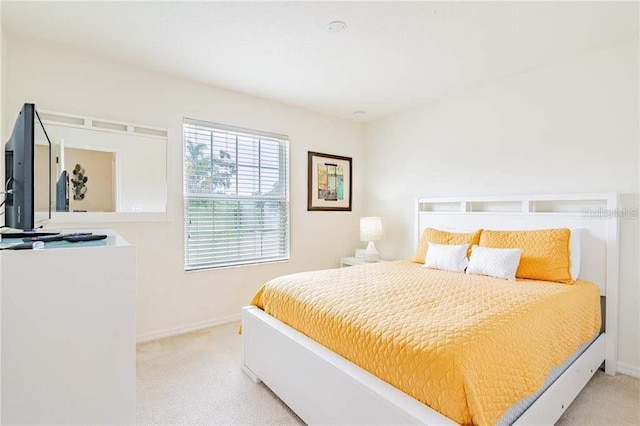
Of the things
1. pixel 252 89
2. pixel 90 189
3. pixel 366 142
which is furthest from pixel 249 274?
pixel 366 142

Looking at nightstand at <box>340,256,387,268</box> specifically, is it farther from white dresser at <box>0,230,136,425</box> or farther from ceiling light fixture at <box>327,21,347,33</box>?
white dresser at <box>0,230,136,425</box>

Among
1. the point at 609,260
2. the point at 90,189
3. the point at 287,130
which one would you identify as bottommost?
the point at 609,260

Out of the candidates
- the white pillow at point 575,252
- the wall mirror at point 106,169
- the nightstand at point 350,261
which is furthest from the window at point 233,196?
the white pillow at point 575,252

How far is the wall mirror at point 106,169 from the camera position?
97.9 inches

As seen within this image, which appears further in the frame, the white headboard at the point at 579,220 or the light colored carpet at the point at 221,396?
the white headboard at the point at 579,220

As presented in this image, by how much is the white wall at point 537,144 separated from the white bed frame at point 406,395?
4.6 inches

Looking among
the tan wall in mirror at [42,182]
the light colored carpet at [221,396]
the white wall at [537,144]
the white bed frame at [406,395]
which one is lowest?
the light colored carpet at [221,396]

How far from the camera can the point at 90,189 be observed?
2.62 metres

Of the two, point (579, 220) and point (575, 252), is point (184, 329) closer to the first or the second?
point (575, 252)

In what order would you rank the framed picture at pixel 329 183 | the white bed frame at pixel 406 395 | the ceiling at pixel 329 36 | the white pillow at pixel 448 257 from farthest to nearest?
the framed picture at pixel 329 183 → the white pillow at pixel 448 257 → the ceiling at pixel 329 36 → the white bed frame at pixel 406 395

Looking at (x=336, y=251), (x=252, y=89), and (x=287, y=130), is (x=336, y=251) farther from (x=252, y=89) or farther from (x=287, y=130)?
(x=252, y=89)

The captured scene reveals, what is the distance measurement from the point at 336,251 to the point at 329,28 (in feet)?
8.85

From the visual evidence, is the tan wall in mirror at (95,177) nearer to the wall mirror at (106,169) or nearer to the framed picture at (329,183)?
the wall mirror at (106,169)

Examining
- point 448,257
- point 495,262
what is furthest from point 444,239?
point 495,262
